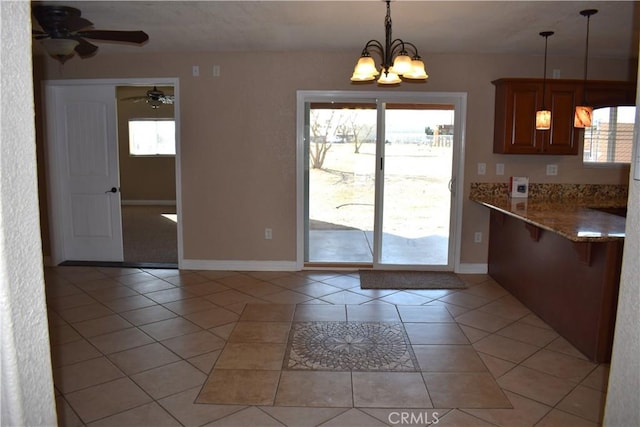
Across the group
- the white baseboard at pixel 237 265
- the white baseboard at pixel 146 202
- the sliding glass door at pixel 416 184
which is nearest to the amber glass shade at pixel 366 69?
the sliding glass door at pixel 416 184

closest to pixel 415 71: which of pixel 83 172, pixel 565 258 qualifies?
pixel 565 258

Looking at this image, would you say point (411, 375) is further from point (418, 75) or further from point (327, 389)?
point (418, 75)

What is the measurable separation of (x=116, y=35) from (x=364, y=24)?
1.96 m

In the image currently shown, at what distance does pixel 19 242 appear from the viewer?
29.5 inches

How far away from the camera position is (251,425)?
2.30 m

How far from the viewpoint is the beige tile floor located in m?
2.41

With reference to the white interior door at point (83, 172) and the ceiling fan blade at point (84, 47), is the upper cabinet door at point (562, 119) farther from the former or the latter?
the white interior door at point (83, 172)

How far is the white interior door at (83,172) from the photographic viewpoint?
5320mm

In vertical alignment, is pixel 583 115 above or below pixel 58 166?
above

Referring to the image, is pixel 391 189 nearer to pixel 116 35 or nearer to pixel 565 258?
pixel 565 258

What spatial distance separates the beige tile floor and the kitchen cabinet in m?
1.60

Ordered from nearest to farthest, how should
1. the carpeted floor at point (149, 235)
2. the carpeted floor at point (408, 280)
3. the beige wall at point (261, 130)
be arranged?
the carpeted floor at point (408, 280), the beige wall at point (261, 130), the carpeted floor at point (149, 235)

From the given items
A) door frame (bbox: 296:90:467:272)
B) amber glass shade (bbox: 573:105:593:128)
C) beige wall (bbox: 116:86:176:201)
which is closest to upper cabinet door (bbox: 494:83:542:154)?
door frame (bbox: 296:90:467:272)
